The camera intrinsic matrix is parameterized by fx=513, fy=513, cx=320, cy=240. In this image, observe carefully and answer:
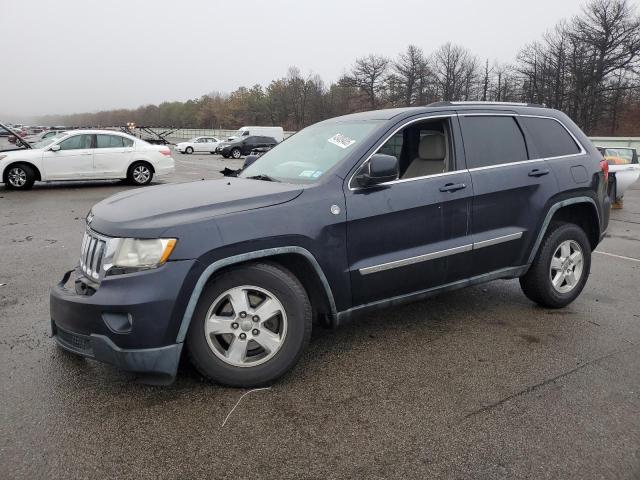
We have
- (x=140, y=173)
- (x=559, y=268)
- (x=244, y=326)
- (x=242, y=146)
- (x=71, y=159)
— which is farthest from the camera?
(x=242, y=146)

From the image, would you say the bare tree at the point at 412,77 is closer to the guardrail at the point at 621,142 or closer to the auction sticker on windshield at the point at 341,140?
the guardrail at the point at 621,142

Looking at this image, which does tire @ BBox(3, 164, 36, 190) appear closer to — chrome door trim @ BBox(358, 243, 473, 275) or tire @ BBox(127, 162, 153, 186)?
tire @ BBox(127, 162, 153, 186)

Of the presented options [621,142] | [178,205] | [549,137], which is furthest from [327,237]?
[621,142]

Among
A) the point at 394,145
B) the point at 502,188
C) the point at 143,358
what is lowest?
the point at 143,358

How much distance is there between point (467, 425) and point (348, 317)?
1.05m

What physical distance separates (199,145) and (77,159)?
104 feet

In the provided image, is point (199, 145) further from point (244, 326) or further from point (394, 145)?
point (244, 326)

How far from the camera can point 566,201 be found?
452 cm

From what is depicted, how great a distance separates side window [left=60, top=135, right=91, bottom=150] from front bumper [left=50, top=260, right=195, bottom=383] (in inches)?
487

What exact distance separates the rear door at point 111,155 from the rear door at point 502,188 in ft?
40.2

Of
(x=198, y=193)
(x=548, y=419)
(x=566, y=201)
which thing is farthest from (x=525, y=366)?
(x=198, y=193)

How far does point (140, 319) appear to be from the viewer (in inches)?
111

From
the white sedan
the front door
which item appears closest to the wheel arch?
the white sedan

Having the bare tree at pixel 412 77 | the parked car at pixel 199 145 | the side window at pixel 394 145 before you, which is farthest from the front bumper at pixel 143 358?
the bare tree at pixel 412 77
